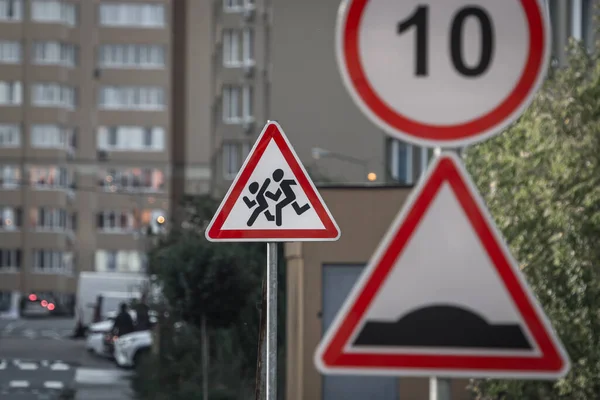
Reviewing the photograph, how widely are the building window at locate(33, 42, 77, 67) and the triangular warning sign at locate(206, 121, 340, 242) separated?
79.5 m

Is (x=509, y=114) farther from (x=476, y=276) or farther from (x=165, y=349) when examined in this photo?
(x=165, y=349)

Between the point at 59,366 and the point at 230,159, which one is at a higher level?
the point at 230,159

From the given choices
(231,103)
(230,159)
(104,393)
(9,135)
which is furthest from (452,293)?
(9,135)

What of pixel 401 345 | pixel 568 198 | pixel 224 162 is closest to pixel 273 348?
pixel 568 198

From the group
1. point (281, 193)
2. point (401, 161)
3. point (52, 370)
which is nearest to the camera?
point (281, 193)

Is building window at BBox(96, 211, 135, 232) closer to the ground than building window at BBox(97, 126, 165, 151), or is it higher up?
closer to the ground

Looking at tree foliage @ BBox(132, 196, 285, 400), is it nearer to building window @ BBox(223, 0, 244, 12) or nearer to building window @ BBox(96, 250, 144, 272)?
building window @ BBox(223, 0, 244, 12)

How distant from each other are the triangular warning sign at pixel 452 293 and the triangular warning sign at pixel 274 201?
390 cm

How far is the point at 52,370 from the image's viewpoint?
34.4 metres

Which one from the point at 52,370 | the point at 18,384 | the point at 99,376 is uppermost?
the point at 18,384

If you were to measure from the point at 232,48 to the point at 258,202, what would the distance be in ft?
210

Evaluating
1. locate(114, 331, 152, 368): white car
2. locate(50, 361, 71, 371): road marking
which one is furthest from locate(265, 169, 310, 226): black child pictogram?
locate(50, 361, 71, 371): road marking

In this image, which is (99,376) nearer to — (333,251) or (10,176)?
(333,251)

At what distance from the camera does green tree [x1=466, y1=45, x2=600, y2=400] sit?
9.36 meters
